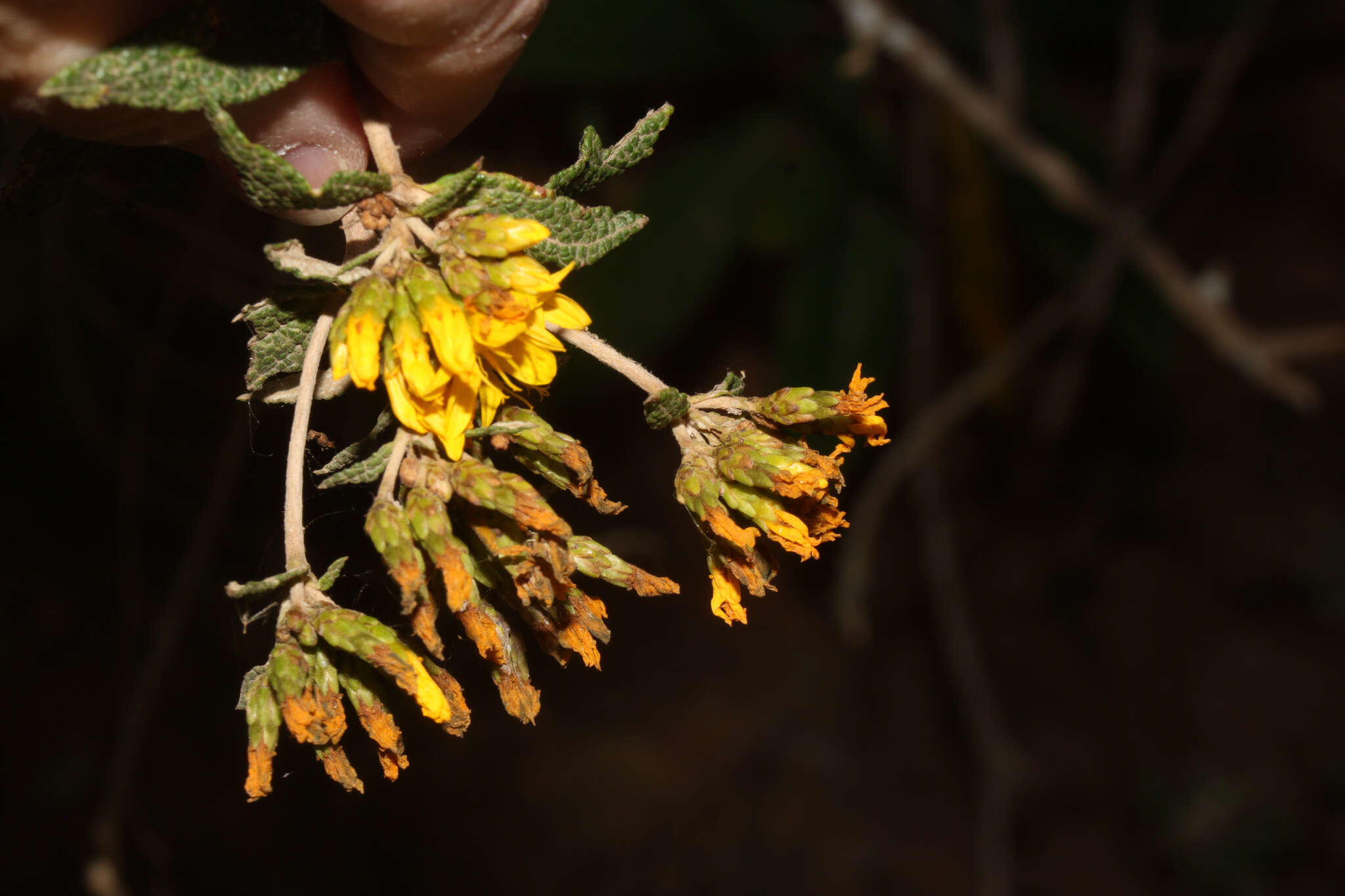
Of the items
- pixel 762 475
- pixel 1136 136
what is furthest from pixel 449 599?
pixel 1136 136

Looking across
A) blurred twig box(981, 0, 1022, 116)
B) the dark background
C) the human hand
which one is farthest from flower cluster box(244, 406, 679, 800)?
blurred twig box(981, 0, 1022, 116)

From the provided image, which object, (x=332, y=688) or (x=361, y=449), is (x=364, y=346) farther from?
(x=332, y=688)

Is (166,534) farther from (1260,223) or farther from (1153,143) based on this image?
(1260,223)

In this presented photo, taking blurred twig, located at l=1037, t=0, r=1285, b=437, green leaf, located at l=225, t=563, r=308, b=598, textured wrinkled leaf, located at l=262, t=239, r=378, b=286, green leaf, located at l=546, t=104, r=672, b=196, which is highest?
blurred twig, located at l=1037, t=0, r=1285, b=437

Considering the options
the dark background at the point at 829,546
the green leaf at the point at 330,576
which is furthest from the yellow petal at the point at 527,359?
the dark background at the point at 829,546

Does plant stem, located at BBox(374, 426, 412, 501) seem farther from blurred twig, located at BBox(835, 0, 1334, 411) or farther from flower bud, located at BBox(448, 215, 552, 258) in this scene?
blurred twig, located at BBox(835, 0, 1334, 411)
